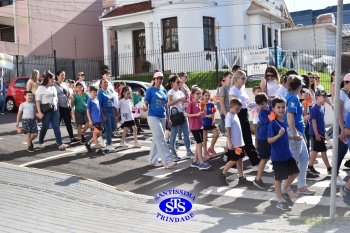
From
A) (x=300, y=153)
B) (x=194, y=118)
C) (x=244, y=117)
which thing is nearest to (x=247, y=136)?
(x=244, y=117)

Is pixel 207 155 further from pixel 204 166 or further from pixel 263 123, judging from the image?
pixel 263 123

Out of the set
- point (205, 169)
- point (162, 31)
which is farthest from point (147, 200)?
point (162, 31)

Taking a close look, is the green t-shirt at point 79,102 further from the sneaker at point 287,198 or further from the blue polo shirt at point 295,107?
the sneaker at point 287,198

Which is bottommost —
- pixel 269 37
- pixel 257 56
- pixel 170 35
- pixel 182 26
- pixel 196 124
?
pixel 196 124

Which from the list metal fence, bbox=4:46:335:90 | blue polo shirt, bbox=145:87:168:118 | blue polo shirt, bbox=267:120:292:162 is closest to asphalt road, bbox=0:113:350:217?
blue polo shirt, bbox=267:120:292:162

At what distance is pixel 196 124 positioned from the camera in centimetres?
965

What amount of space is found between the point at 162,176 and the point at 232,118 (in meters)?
1.75

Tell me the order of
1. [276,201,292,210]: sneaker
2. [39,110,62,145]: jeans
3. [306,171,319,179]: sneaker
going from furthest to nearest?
[39,110,62,145]: jeans < [306,171,319,179]: sneaker < [276,201,292,210]: sneaker

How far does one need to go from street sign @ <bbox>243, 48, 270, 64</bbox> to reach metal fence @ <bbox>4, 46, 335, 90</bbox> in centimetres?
362

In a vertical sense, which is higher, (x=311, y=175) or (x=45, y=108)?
(x=45, y=108)

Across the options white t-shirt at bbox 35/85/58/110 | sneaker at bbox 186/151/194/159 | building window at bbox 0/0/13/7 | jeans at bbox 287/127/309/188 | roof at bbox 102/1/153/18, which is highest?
building window at bbox 0/0/13/7

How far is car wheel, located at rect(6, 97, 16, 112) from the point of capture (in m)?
20.0

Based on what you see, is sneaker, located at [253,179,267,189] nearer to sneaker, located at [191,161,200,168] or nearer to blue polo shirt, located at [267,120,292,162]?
blue polo shirt, located at [267,120,292,162]

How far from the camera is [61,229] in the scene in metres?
5.86
